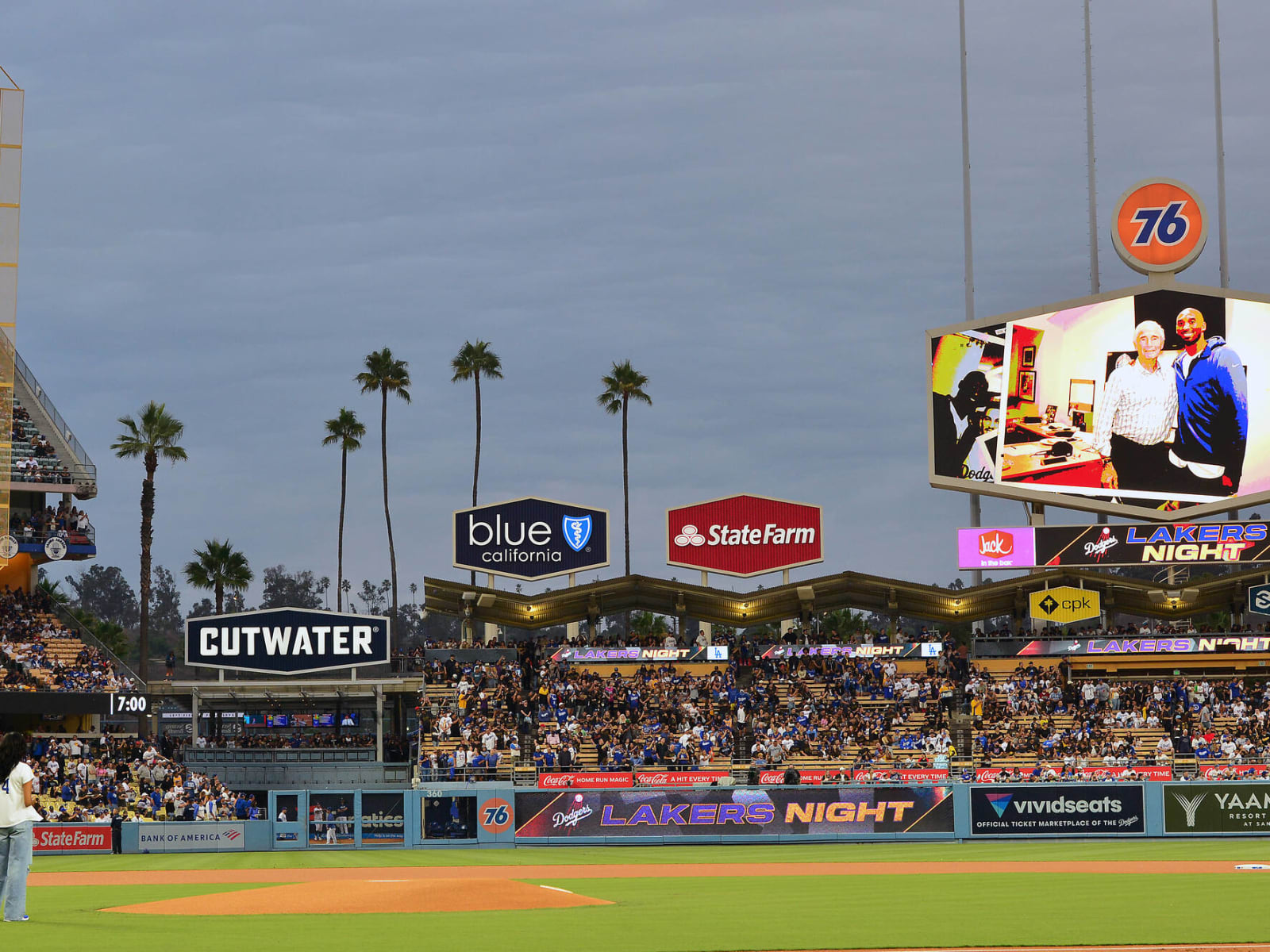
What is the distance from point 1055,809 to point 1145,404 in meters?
17.3

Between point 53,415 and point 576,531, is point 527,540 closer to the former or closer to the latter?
point 576,531

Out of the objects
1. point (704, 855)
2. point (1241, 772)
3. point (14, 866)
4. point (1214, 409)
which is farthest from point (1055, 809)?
point (14, 866)

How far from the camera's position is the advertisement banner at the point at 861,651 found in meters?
55.4

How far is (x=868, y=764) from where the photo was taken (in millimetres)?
42625

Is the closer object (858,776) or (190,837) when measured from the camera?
(190,837)

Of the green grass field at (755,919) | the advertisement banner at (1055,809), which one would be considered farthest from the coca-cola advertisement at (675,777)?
the green grass field at (755,919)

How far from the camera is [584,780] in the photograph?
43156mm

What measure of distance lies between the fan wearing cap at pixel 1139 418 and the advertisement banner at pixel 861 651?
10.1m

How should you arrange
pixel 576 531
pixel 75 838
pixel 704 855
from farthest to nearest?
pixel 576 531
pixel 75 838
pixel 704 855

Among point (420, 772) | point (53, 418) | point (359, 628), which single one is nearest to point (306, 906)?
point (420, 772)

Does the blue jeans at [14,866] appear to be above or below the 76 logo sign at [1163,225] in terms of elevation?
below

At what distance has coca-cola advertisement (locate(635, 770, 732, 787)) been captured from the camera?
4206 centimetres

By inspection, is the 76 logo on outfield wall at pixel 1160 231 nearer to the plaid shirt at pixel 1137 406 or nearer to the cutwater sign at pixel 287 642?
the plaid shirt at pixel 1137 406

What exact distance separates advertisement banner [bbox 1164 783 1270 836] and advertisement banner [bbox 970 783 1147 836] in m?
0.85
